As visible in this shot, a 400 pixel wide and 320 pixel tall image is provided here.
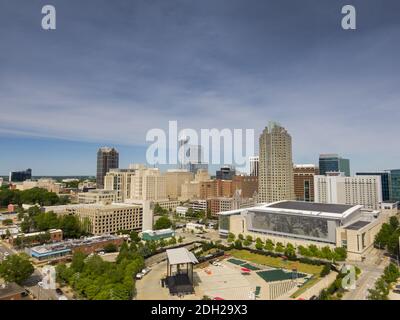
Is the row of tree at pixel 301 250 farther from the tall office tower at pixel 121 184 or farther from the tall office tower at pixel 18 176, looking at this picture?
the tall office tower at pixel 18 176

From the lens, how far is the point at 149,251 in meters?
17.2

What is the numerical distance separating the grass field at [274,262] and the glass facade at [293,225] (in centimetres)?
319

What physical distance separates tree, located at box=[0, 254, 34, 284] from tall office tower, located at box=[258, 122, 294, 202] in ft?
87.4

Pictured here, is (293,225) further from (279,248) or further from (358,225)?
(358,225)

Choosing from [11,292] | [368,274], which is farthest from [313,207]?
[11,292]

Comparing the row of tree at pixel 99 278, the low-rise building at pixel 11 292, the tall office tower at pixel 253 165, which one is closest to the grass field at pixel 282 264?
the row of tree at pixel 99 278

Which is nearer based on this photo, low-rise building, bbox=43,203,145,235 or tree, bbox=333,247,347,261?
tree, bbox=333,247,347,261

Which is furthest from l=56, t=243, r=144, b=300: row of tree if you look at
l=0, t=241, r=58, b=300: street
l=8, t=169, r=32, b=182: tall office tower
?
l=8, t=169, r=32, b=182: tall office tower

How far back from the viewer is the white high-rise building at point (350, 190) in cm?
3203

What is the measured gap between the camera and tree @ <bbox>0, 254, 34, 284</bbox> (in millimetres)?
11648

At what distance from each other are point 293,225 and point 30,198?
32.1 meters

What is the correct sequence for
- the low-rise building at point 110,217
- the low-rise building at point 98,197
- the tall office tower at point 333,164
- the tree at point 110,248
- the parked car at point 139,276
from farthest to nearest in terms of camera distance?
the tall office tower at point 333,164
the low-rise building at point 98,197
the low-rise building at point 110,217
the tree at point 110,248
the parked car at point 139,276

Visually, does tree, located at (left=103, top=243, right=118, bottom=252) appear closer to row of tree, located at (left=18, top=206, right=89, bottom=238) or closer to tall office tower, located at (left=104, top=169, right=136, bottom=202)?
row of tree, located at (left=18, top=206, right=89, bottom=238)

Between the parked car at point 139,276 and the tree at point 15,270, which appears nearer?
the tree at point 15,270
